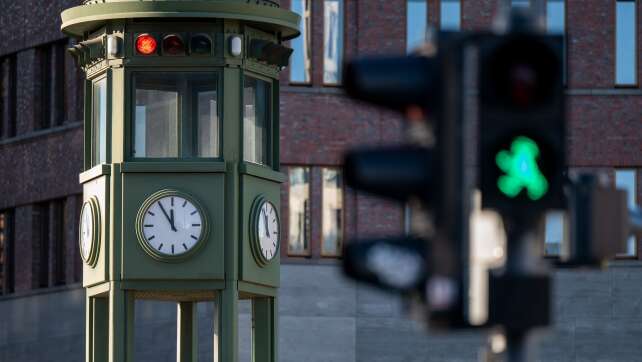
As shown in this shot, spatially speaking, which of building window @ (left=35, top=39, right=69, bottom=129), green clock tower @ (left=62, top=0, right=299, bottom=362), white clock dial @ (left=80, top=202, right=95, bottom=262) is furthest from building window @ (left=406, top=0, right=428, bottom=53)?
white clock dial @ (left=80, top=202, right=95, bottom=262)

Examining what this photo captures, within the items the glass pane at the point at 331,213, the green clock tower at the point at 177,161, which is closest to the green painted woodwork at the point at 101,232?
the green clock tower at the point at 177,161

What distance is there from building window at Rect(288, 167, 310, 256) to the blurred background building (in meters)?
0.02

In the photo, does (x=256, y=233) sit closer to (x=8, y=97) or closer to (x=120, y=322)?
(x=120, y=322)

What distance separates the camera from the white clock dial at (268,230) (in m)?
26.3

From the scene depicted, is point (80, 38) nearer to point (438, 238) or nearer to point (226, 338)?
point (226, 338)

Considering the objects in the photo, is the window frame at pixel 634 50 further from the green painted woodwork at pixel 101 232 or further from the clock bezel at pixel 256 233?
the green painted woodwork at pixel 101 232

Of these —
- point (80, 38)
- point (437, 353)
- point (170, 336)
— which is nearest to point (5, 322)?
point (170, 336)

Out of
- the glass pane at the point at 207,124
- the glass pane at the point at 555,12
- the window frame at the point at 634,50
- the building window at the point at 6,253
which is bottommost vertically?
the building window at the point at 6,253

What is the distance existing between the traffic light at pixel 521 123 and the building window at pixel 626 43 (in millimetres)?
43013

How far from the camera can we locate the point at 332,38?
50281mm

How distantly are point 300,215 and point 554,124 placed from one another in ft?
137

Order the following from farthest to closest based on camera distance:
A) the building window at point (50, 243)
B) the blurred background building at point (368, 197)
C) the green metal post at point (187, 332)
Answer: the building window at point (50, 243), the blurred background building at point (368, 197), the green metal post at point (187, 332)

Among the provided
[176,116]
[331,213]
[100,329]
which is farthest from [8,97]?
[176,116]

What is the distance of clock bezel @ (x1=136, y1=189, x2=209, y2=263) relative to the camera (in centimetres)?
2581
